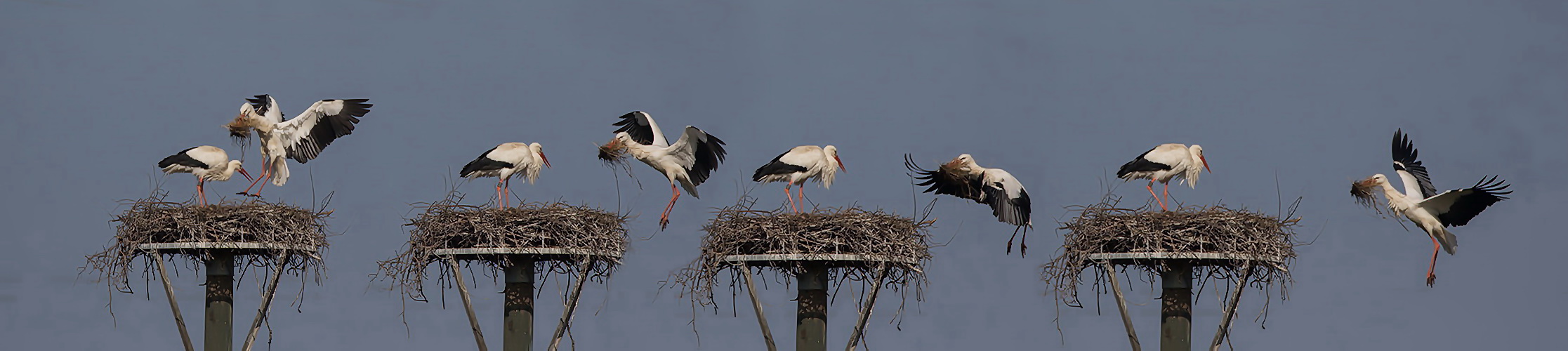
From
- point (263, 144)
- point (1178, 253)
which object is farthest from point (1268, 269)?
point (263, 144)

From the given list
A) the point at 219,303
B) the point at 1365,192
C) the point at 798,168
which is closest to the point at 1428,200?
the point at 1365,192

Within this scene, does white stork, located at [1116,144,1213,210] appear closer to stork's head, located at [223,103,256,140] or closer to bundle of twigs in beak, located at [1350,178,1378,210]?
bundle of twigs in beak, located at [1350,178,1378,210]

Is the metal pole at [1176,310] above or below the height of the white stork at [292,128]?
below

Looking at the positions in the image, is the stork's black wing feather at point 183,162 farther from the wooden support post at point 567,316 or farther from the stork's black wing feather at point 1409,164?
the stork's black wing feather at point 1409,164

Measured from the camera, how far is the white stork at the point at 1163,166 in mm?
23812

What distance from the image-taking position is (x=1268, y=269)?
21.2 meters

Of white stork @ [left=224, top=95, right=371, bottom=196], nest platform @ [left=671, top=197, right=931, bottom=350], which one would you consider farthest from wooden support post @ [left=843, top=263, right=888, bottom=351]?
white stork @ [left=224, top=95, right=371, bottom=196]

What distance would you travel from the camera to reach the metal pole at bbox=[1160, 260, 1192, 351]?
21.5 meters

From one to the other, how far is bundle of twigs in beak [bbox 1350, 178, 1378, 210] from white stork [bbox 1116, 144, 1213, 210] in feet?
6.13

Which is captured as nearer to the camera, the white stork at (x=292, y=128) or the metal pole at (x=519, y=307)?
the metal pole at (x=519, y=307)

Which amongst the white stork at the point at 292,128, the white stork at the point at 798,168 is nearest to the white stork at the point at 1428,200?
the white stork at the point at 798,168

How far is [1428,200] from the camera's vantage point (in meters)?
23.2

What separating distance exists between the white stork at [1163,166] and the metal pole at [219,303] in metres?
10.2

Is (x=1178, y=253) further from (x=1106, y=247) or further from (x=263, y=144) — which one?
(x=263, y=144)
